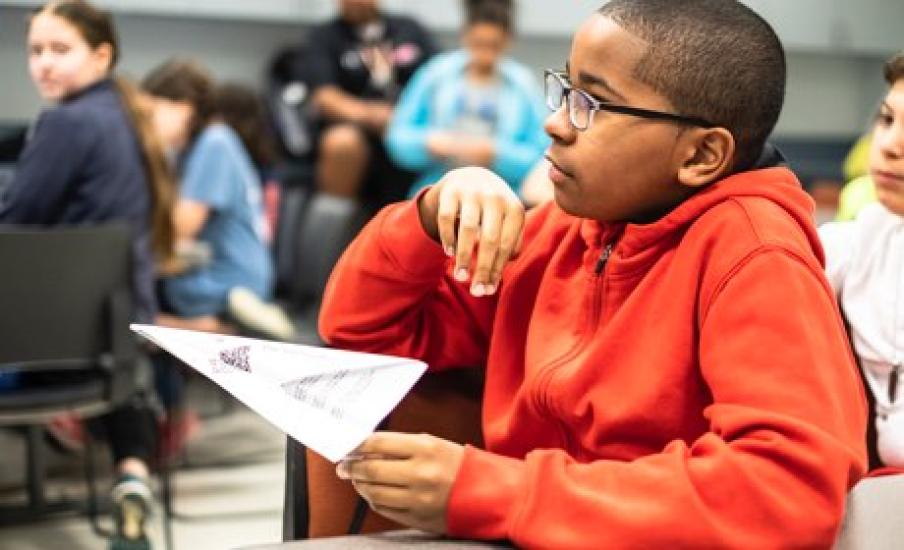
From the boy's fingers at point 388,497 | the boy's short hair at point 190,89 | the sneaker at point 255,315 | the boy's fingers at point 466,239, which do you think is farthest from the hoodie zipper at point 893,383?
the boy's short hair at point 190,89

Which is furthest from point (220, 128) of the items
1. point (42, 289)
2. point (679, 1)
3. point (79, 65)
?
point (679, 1)

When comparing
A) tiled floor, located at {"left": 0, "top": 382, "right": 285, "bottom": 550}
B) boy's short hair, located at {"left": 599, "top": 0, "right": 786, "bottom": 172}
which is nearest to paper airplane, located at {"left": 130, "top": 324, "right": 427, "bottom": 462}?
boy's short hair, located at {"left": 599, "top": 0, "right": 786, "bottom": 172}

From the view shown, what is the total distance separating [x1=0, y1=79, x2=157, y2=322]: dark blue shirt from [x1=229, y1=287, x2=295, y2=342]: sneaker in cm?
66

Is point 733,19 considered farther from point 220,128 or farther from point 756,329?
point 220,128

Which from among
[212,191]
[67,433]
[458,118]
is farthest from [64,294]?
[458,118]

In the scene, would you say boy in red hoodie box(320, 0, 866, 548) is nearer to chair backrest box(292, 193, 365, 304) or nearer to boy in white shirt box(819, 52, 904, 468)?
boy in white shirt box(819, 52, 904, 468)

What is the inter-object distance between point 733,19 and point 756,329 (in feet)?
1.04

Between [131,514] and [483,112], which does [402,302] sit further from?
[483,112]

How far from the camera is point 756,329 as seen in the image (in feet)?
3.62

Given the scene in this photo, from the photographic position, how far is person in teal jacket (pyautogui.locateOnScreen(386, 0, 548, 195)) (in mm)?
4324

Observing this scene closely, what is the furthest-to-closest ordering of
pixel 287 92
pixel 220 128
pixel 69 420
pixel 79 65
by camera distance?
pixel 287 92
pixel 220 128
pixel 69 420
pixel 79 65

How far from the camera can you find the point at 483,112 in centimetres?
442

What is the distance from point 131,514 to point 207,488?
816 millimetres

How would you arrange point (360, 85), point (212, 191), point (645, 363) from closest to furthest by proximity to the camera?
1. point (645, 363)
2. point (212, 191)
3. point (360, 85)
